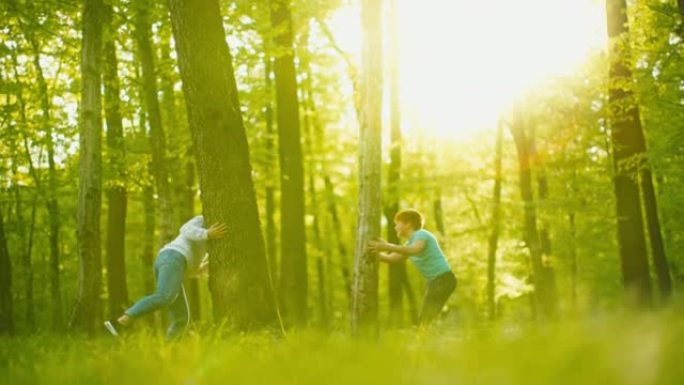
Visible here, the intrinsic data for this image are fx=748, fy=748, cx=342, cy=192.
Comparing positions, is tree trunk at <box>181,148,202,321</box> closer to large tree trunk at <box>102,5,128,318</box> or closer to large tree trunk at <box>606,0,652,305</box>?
large tree trunk at <box>102,5,128,318</box>

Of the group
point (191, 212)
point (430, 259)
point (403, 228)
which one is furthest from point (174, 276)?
point (191, 212)

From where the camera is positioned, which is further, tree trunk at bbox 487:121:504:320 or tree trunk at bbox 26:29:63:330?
tree trunk at bbox 487:121:504:320

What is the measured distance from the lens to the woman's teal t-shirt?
32.8ft

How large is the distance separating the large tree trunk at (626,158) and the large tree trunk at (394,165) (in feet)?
25.1

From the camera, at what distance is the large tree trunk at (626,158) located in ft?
53.8

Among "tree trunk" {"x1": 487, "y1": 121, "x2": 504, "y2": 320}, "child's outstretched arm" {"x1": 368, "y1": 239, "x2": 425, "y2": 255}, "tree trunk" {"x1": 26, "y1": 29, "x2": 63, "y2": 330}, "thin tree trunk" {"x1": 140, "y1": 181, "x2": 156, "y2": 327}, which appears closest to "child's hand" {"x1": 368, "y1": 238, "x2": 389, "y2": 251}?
"child's outstretched arm" {"x1": 368, "y1": 239, "x2": 425, "y2": 255}

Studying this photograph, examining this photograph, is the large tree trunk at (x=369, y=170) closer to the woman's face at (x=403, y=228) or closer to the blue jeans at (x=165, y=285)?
the woman's face at (x=403, y=228)

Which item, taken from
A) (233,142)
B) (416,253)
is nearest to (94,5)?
(233,142)

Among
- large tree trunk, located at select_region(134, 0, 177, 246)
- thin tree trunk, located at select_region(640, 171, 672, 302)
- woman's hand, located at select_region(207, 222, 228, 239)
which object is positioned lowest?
thin tree trunk, located at select_region(640, 171, 672, 302)

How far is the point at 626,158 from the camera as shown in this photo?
54.7ft

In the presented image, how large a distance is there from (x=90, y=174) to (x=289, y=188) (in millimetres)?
6820

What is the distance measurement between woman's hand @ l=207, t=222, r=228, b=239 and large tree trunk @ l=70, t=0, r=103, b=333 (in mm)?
3928

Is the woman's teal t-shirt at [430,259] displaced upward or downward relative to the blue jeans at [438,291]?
upward

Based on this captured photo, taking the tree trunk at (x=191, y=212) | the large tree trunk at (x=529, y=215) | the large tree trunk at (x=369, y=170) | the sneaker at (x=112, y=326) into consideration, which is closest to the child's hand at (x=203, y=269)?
the sneaker at (x=112, y=326)
